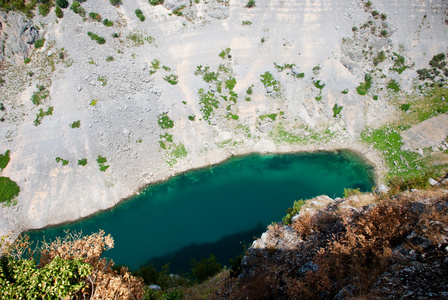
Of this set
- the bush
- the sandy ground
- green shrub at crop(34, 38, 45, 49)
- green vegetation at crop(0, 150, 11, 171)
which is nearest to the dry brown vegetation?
the sandy ground

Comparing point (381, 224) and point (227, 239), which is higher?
point (381, 224)

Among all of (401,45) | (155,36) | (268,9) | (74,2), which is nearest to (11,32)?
(74,2)

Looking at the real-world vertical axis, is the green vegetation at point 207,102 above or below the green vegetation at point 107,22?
below

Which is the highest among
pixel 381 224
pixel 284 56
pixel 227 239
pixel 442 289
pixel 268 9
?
pixel 268 9

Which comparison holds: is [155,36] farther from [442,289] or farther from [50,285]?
[442,289]

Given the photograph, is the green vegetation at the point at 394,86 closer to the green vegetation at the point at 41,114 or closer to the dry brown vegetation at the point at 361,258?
the dry brown vegetation at the point at 361,258

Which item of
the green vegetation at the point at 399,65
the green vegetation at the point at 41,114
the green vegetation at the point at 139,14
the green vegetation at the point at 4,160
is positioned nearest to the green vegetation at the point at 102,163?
the green vegetation at the point at 41,114

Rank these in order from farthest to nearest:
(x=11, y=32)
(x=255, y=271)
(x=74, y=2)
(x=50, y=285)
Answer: (x=74, y=2) < (x=11, y=32) < (x=255, y=271) < (x=50, y=285)
